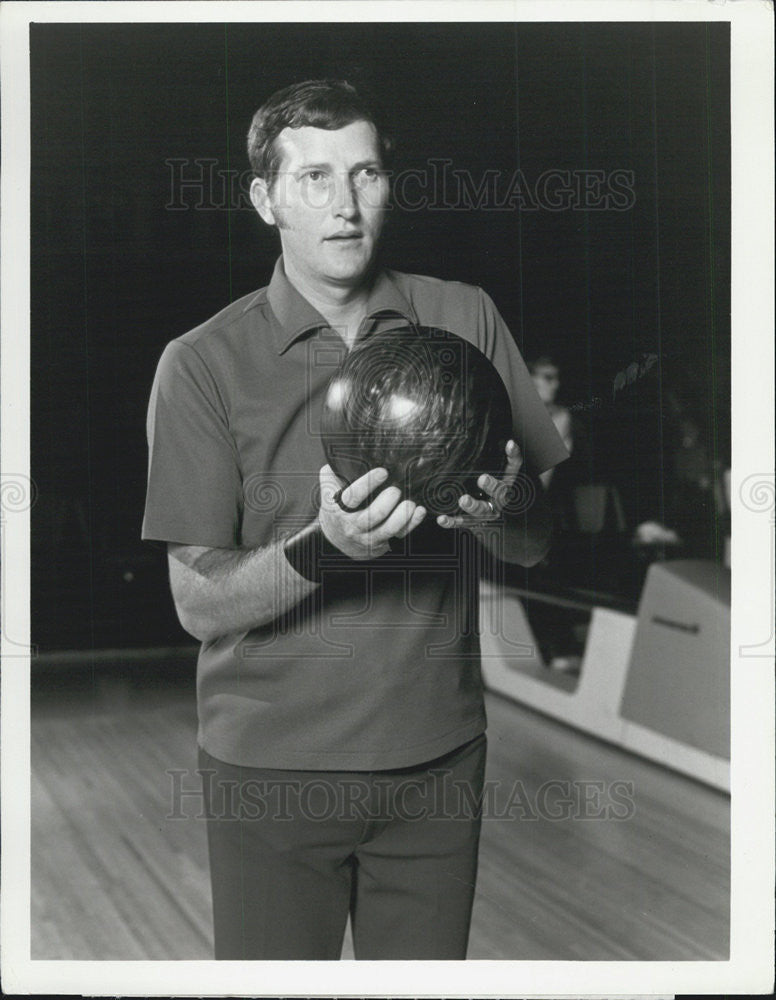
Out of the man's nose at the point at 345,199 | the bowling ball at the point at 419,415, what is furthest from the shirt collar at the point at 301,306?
the bowling ball at the point at 419,415

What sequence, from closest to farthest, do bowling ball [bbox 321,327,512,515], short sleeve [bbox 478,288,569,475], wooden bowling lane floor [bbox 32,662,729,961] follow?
bowling ball [bbox 321,327,512,515], short sleeve [bbox 478,288,569,475], wooden bowling lane floor [bbox 32,662,729,961]

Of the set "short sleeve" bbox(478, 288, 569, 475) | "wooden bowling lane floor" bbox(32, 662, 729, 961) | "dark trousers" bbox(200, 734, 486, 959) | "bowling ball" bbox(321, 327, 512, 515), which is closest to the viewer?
"bowling ball" bbox(321, 327, 512, 515)

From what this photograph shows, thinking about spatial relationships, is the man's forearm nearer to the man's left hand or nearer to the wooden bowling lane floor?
the man's left hand

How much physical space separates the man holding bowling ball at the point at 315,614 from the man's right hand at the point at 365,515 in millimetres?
106

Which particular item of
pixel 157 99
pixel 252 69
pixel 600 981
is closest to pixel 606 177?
pixel 252 69

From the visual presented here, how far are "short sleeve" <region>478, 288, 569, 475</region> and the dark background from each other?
87 millimetres

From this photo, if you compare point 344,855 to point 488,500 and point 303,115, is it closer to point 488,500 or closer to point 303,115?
point 488,500

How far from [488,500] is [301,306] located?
0.46 meters

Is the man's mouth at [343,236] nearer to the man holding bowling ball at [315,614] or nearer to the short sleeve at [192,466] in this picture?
the man holding bowling ball at [315,614]

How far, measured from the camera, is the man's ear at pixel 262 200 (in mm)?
1820

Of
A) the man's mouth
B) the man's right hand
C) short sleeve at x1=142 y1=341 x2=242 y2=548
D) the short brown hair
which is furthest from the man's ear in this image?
the man's right hand

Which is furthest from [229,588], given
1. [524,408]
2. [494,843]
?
[494,843]

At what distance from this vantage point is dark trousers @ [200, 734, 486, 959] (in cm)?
168

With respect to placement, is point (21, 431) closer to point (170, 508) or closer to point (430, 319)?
point (170, 508)
